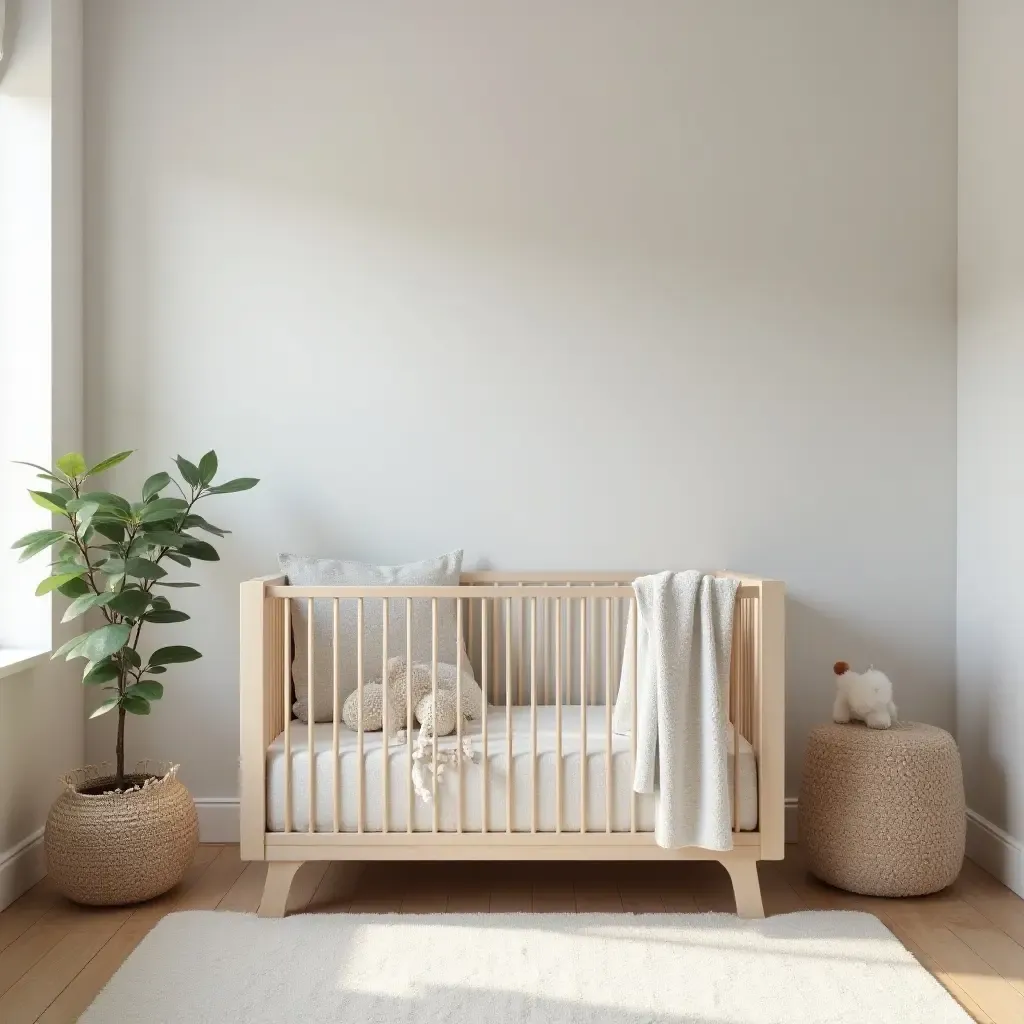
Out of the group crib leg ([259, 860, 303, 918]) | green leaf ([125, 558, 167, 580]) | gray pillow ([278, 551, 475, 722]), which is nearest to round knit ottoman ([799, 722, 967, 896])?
gray pillow ([278, 551, 475, 722])

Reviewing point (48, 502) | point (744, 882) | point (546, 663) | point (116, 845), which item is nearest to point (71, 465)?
point (48, 502)

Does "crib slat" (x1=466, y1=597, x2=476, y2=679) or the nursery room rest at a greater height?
the nursery room

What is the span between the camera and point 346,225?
9.61 ft

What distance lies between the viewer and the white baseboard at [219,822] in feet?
9.50

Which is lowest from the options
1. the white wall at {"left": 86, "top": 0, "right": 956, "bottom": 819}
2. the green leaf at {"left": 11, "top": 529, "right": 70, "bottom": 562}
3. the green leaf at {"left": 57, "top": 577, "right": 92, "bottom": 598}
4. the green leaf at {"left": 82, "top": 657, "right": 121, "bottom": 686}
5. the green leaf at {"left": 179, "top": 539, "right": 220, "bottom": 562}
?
the green leaf at {"left": 82, "top": 657, "right": 121, "bottom": 686}

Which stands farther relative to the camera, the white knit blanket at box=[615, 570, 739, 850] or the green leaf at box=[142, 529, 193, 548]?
the green leaf at box=[142, 529, 193, 548]

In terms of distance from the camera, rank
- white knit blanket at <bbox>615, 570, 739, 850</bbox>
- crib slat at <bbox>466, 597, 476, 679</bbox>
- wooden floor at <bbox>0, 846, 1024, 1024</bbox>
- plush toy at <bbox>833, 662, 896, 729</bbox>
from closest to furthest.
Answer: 1. wooden floor at <bbox>0, 846, 1024, 1024</bbox>
2. white knit blanket at <bbox>615, 570, 739, 850</bbox>
3. plush toy at <bbox>833, 662, 896, 729</bbox>
4. crib slat at <bbox>466, 597, 476, 679</bbox>

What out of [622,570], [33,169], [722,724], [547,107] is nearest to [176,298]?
[33,169]

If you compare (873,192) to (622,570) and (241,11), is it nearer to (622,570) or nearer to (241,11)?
(622,570)

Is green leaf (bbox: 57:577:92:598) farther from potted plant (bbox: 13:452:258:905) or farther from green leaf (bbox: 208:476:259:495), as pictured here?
green leaf (bbox: 208:476:259:495)

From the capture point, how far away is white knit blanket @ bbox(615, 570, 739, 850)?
7.31ft

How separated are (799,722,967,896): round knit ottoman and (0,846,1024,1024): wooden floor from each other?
0.20 ft

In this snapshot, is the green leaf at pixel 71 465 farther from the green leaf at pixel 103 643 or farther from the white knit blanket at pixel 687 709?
the white knit blanket at pixel 687 709

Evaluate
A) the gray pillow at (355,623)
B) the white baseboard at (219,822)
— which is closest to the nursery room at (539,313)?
the white baseboard at (219,822)
